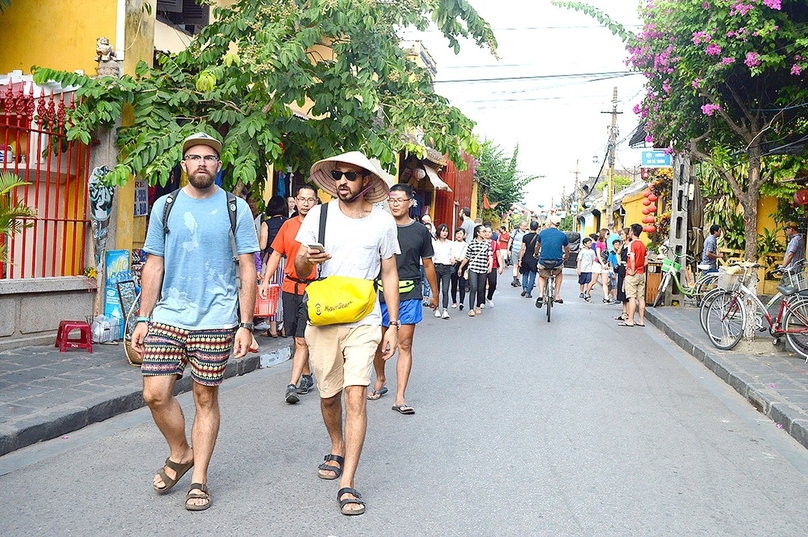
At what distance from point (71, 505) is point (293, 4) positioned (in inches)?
272

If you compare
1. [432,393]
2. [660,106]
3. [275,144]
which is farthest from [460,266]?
[432,393]

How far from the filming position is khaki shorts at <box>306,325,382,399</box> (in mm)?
4855

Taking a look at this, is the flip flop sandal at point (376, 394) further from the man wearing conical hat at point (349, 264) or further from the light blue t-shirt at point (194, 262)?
the light blue t-shirt at point (194, 262)

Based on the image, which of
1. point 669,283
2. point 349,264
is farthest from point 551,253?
point 349,264

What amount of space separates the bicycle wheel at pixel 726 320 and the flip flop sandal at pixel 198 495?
8.74 meters

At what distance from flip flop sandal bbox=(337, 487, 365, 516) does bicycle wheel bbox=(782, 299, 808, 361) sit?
790 cm

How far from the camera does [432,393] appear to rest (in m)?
8.30

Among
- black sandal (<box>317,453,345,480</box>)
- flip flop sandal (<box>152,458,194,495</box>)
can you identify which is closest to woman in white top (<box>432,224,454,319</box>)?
black sandal (<box>317,453,345,480</box>)

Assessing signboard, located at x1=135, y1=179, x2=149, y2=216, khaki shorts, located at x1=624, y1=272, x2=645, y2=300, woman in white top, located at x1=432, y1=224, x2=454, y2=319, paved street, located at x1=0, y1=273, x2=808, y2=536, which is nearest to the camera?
paved street, located at x1=0, y1=273, x2=808, y2=536

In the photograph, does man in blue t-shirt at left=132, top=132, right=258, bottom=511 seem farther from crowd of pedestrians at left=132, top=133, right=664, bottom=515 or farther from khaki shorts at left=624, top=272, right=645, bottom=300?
khaki shorts at left=624, top=272, right=645, bottom=300

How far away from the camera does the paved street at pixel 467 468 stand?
4.49 meters

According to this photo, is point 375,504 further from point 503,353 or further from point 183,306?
point 503,353

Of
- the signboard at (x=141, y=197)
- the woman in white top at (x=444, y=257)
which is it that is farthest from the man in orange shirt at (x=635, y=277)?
the signboard at (x=141, y=197)

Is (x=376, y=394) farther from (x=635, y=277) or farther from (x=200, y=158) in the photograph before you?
(x=635, y=277)
